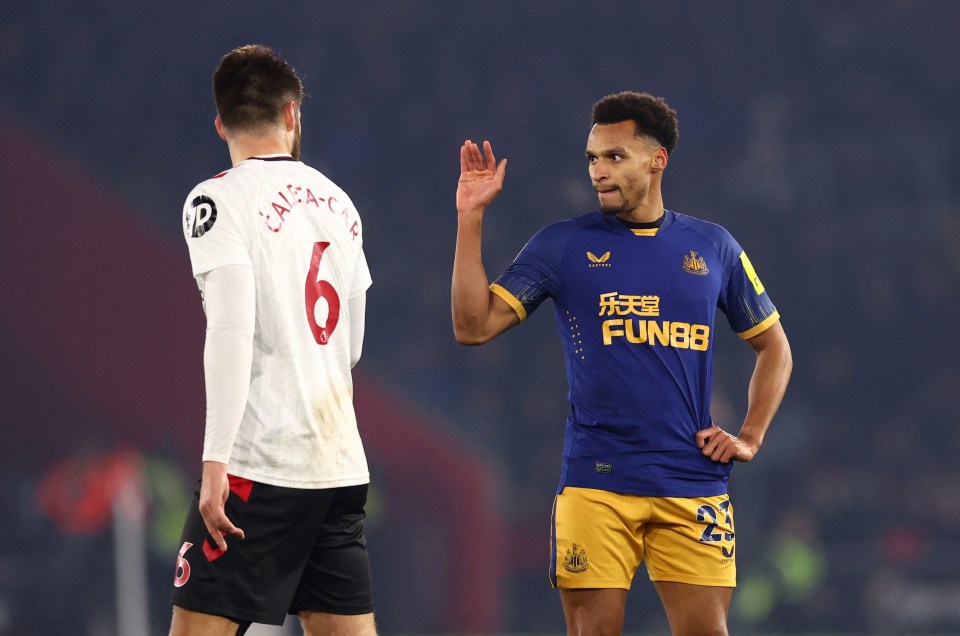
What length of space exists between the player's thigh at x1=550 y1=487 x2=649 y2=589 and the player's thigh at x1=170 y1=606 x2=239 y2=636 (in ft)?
3.78

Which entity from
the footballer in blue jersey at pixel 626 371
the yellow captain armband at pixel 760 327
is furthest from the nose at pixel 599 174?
the yellow captain armband at pixel 760 327

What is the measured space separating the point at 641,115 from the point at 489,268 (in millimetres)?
9494

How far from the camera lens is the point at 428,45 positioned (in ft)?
50.1

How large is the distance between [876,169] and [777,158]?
42.7 inches

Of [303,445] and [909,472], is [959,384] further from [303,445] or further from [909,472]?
[303,445]

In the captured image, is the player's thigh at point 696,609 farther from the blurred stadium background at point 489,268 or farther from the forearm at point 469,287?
the blurred stadium background at point 489,268

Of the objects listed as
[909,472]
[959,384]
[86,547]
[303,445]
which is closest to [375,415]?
[86,547]

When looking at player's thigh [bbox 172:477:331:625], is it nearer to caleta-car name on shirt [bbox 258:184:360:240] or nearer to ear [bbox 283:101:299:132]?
caleta-car name on shirt [bbox 258:184:360:240]

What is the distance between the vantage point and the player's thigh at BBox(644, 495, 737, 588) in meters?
3.90

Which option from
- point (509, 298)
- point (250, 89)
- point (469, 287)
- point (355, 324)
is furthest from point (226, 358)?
point (509, 298)

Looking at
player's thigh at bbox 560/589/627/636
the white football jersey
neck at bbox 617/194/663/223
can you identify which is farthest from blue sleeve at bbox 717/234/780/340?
the white football jersey

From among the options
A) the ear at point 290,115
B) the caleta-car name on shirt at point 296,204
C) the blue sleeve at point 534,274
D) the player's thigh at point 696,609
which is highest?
the ear at point 290,115

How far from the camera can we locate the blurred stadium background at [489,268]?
11484 millimetres

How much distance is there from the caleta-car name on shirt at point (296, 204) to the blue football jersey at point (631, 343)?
A: 72 centimetres
